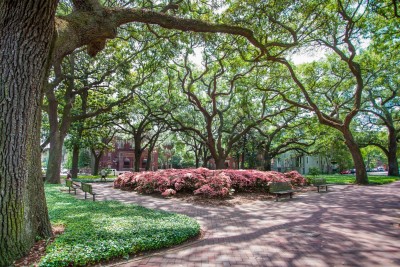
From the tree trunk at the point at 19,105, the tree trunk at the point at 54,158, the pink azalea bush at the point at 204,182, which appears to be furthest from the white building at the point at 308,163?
the tree trunk at the point at 19,105

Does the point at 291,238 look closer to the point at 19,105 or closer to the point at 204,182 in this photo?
the point at 19,105

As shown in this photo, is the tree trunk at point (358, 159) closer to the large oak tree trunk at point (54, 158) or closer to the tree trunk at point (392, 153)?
the tree trunk at point (392, 153)

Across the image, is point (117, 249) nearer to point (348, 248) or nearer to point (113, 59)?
point (348, 248)

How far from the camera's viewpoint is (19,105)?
14.9ft

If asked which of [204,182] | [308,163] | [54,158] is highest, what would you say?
[54,158]

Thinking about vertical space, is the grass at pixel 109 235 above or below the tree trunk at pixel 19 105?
below

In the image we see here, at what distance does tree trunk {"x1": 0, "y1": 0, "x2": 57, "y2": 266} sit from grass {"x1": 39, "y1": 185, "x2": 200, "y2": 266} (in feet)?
2.06

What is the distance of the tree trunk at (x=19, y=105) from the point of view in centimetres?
432

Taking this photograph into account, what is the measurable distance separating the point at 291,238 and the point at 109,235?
378 centimetres

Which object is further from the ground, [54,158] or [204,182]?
[54,158]

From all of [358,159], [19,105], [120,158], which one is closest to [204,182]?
[19,105]

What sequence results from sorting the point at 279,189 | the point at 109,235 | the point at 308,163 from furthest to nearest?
1. the point at 308,163
2. the point at 279,189
3. the point at 109,235

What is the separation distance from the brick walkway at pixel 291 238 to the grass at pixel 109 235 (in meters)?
0.28

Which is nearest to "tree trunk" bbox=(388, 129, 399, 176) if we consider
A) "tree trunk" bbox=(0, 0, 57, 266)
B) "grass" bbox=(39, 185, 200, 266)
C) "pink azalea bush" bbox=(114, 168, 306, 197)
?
"pink azalea bush" bbox=(114, 168, 306, 197)
